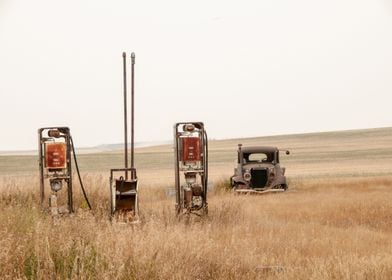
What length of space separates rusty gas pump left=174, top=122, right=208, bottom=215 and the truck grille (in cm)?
900

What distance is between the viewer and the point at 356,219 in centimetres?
1404

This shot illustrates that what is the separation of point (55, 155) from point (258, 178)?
10601mm

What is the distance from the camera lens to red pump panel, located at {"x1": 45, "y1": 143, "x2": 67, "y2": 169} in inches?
459

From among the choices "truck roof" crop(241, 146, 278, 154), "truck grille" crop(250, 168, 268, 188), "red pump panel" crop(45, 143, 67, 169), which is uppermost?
"red pump panel" crop(45, 143, 67, 169)

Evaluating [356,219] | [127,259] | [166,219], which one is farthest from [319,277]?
[356,219]

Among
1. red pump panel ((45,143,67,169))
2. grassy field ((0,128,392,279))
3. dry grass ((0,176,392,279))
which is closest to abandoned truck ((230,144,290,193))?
grassy field ((0,128,392,279))

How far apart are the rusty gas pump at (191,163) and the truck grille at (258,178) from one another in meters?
9.00

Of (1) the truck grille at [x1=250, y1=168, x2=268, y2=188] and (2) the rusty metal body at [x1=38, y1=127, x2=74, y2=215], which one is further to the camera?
(1) the truck grille at [x1=250, y1=168, x2=268, y2=188]

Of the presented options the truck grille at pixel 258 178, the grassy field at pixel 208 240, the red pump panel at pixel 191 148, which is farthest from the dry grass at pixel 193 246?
the truck grille at pixel 258 178

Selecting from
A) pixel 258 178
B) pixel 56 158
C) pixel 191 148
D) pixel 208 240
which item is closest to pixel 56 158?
pixel 56 158

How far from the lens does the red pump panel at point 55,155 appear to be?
1166 cm

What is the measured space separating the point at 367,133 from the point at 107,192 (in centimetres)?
6582

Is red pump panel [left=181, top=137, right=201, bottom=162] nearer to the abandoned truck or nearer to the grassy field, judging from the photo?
the grassy field

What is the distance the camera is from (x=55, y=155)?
38.3 ft
